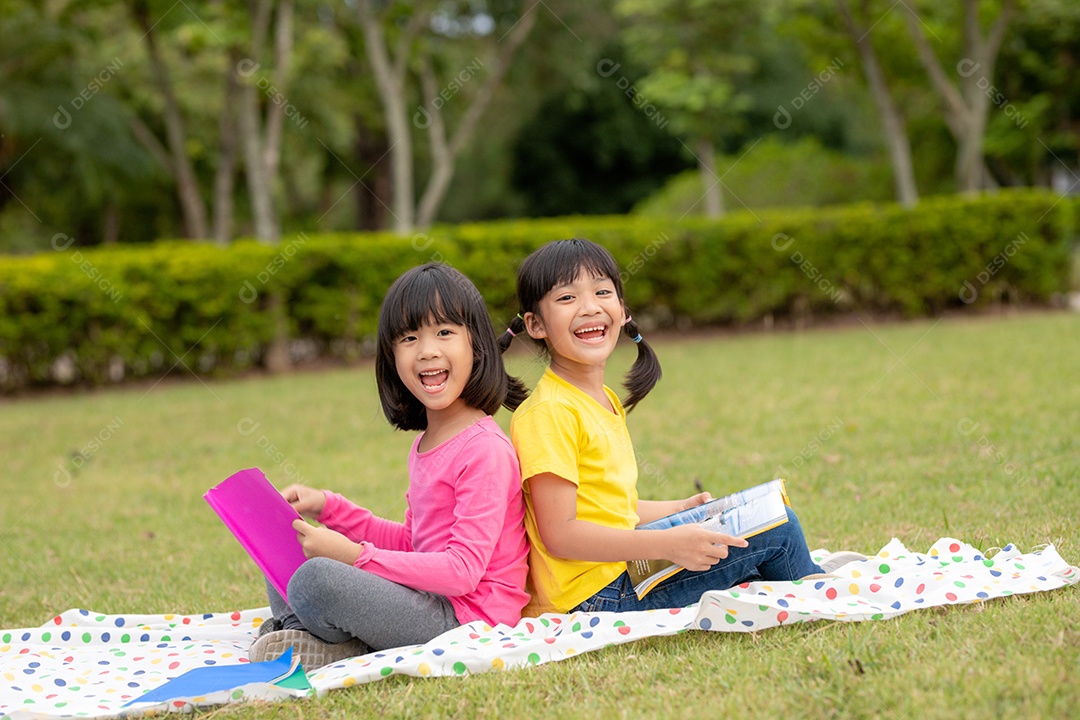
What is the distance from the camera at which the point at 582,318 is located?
2.87 metres

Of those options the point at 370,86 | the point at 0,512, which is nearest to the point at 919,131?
the point at 370,86

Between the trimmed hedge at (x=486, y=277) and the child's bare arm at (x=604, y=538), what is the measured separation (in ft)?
25.2

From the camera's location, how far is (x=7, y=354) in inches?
374

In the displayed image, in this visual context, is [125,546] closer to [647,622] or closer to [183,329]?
[647,622]

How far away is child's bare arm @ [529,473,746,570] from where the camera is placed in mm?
2729

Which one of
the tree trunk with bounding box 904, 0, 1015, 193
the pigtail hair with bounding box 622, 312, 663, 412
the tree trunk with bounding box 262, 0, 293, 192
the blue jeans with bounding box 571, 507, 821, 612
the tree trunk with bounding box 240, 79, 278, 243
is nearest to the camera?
the blue jeans with bounding box 571, 507, 821, 612

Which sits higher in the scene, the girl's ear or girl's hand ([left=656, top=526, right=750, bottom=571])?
the girl's ear

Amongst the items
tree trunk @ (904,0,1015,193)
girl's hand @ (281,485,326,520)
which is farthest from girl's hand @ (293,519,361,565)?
tree trunk @ (904,0,1015,193)

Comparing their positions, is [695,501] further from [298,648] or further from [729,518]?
[298,648]

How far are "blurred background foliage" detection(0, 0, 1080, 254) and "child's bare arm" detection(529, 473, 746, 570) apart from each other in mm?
8157

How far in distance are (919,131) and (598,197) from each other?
8.86 m

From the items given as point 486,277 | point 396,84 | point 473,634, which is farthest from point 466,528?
point 396,84

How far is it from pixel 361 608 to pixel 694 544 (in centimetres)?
90

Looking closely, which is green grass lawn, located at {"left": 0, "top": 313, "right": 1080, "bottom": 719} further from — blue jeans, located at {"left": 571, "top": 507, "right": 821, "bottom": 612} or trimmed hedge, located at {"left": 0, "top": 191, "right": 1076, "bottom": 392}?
trimmed hedge, located at {"left": 0, "top": 191, "right": 1076, "bottom": 392}
